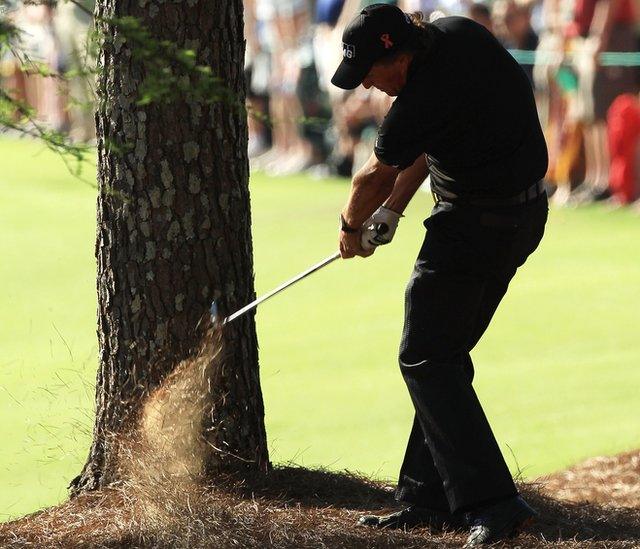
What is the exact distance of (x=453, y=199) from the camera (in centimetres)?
515

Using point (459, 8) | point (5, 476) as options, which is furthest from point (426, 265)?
point (459, 8)

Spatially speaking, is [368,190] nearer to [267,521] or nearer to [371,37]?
[371,37]

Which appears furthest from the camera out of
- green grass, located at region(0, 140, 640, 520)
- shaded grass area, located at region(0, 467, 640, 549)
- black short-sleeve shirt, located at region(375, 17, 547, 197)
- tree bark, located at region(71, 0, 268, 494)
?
green grass, located at region(0, 140, 640, 520)

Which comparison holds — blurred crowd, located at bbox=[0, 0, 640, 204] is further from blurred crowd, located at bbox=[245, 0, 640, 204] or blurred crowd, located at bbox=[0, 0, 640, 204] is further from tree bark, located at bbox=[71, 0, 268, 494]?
tree bark, located at bbox=[71, 0, 268, 494]

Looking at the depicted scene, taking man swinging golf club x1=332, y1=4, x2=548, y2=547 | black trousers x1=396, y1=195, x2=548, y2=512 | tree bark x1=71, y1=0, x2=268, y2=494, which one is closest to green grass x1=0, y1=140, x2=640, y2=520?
tree bark x1=71, y1=0, x2=268, y2=494

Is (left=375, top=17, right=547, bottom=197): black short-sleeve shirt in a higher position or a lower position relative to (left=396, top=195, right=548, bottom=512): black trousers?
higher

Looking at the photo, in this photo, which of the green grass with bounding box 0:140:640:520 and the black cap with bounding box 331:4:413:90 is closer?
the black cap with bounding box 331:4:413:90

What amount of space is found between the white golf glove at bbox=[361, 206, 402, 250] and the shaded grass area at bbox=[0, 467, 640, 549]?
105cm

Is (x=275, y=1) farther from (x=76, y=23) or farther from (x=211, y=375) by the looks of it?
(x=211, y=375)

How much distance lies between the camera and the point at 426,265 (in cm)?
516

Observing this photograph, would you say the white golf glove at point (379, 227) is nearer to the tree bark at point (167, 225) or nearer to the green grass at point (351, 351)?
the tree bark at point (167, 225)

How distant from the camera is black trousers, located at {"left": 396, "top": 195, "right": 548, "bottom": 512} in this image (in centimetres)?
512

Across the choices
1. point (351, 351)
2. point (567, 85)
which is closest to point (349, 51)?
point (351, 351)

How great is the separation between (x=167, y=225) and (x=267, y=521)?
1165 millimetres
